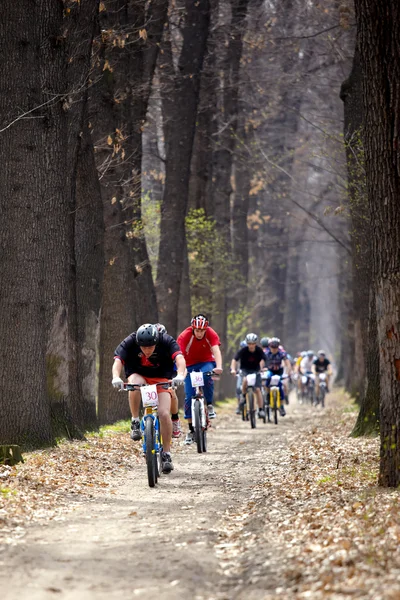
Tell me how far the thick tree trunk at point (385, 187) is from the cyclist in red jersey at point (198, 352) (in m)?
6.59

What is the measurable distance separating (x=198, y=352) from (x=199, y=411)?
4.95 feet

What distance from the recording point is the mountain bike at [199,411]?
16.2 m

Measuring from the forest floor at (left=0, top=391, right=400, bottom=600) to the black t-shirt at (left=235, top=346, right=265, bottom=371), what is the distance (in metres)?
9.28

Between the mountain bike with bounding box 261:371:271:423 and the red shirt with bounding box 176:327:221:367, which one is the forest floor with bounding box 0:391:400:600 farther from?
the mountain bike with bounding box 261:371:271:423

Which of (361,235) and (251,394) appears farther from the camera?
(251,394)

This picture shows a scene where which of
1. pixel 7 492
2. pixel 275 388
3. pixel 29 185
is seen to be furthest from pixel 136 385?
pixel 275 388

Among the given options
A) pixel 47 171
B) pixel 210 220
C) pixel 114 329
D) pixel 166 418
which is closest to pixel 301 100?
pixel 210 220

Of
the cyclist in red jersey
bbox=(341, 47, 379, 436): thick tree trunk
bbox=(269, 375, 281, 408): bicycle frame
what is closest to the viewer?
the cyclist in red jersey

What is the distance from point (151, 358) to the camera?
486 inches

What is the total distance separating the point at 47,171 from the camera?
47.2 ft

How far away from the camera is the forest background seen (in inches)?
535

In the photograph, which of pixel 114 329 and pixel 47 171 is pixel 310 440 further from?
pixel 47 171

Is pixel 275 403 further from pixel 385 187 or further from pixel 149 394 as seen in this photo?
pixel 385 187

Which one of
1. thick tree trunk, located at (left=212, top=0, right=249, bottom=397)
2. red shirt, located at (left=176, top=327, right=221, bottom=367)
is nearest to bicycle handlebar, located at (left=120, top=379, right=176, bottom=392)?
red shirt, located at (left=176, top=327, right=221, bottom=367)
